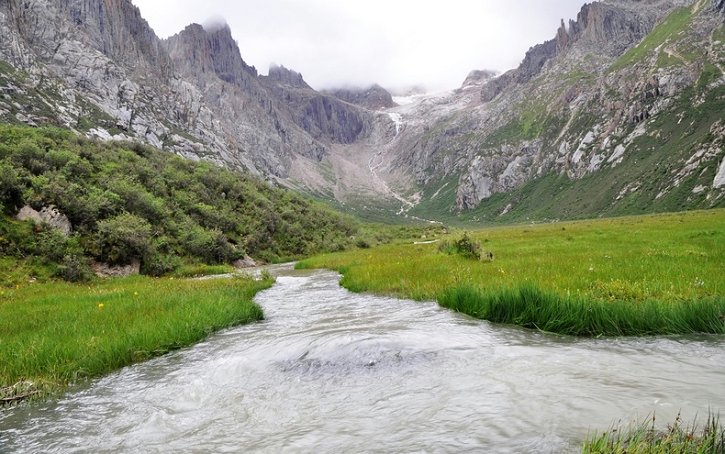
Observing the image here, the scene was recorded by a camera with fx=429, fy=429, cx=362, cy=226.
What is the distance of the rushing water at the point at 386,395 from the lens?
4.43 metres

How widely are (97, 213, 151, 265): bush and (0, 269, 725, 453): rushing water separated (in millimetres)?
22781

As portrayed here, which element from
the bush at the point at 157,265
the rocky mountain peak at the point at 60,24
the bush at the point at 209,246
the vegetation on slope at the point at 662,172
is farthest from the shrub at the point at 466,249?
the rocky mountain peak at the point at 60,24

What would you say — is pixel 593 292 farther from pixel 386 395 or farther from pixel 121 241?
pixel 121 241

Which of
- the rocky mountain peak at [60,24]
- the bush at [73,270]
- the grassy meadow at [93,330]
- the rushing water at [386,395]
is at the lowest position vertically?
the rushing water at [386,395]

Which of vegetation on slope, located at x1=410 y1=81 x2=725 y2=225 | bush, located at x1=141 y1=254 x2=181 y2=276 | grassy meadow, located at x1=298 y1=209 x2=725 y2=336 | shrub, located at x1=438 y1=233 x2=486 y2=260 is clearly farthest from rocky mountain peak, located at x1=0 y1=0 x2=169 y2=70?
vegetation on slope, located at x1=410 y1=81 x2=725 y2=225

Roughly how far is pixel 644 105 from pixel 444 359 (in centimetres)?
23462

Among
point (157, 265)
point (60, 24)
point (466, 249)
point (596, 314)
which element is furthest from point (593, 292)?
point (60, 24)

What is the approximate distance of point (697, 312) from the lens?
805cm

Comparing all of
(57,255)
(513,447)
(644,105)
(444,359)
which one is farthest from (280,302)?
(644,105)

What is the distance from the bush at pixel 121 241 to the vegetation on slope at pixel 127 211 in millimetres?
63

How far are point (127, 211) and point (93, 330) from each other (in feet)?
88.8

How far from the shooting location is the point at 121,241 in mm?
28656

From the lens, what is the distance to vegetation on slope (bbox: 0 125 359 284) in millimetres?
25578

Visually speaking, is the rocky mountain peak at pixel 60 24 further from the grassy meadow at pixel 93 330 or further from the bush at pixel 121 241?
the grassy meadow at pixel 93 330
